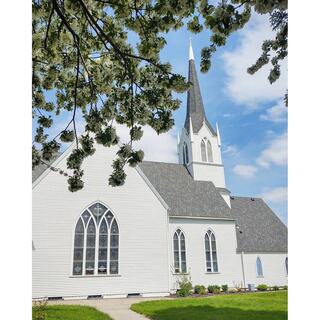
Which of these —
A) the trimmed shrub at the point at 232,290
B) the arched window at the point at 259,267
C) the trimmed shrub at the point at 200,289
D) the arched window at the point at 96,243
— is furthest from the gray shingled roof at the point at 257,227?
the arched window at the point at 96,243

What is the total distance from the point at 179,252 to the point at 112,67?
40.6ft

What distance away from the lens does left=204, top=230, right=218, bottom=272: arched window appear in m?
16.2

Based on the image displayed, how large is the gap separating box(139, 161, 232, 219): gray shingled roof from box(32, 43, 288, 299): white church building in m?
0.06

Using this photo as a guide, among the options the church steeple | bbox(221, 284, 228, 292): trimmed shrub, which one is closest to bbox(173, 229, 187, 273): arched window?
bbox(221, 284, 228, 292): trimmed shrub

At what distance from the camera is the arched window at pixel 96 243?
1341 centimetres

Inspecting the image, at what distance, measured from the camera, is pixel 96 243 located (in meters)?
13.7

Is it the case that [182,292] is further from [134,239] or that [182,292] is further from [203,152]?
[203,152]

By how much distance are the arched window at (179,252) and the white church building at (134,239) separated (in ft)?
0.13

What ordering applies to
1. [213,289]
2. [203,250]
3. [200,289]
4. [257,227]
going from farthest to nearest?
[257,227]
[203,250]
[213,289]
[200,289]

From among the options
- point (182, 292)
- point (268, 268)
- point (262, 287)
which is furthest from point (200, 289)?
point (268, 268)

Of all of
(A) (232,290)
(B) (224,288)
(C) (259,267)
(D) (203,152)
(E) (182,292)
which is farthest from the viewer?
Answer: (D) (203,152)

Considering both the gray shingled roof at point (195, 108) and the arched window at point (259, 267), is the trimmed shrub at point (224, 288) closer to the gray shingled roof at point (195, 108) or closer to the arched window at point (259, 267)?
the arched window at point (259, 267)

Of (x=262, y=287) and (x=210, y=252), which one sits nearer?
(x=210, y=252)

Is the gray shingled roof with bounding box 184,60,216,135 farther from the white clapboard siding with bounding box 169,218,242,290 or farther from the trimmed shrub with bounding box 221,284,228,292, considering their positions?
the trimmed shrub with bounding box 221,284,228,292
